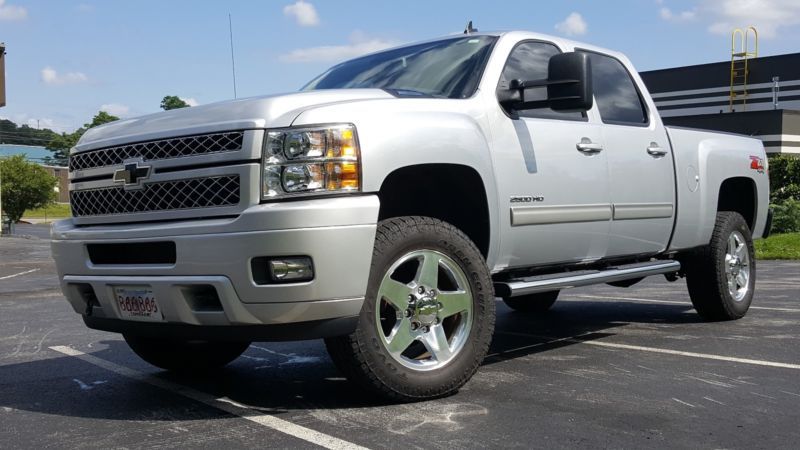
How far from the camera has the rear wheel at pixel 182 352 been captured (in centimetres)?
529

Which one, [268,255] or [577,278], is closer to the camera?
[268,255]

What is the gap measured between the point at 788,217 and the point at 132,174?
22984 mm

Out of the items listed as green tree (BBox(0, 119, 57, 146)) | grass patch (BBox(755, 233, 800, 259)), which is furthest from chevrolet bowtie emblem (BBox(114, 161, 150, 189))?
green tree (BBox(0, 119, 57, 146))

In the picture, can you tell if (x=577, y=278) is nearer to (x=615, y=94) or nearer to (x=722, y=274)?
(x=615, y=94)

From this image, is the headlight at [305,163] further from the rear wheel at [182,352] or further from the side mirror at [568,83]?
the rear wheel at [182,352]

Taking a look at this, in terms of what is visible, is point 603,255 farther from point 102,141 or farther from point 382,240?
point 102,141

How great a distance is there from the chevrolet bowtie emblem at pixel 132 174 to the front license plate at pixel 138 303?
1.65 ft

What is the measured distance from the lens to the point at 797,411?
4.21 meters

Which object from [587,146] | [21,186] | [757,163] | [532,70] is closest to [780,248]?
[757,163]

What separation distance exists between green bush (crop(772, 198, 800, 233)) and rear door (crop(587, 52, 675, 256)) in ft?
63.7

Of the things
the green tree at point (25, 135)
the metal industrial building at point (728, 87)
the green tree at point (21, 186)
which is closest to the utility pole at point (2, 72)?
the green tree at point (21, 186)

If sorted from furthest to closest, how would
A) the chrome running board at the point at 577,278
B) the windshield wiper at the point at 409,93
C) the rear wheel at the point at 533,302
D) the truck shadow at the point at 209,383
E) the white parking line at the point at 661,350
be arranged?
the rear wheel at the point at 533,302
the white parking line at the point at 661,350
the chrome running board at the point at 577,278
the windshield wiper at the point at 409,93
the truck shadow at the point at 209,383

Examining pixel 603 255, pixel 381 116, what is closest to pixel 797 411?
pixel 603 255

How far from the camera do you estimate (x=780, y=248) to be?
723 inches
